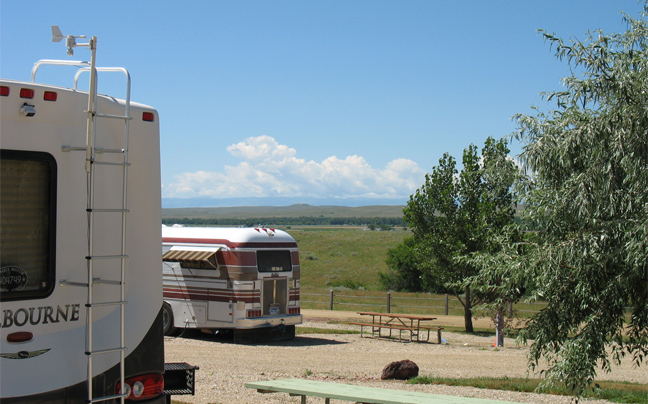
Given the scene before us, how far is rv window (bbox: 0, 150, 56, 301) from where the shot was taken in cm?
374

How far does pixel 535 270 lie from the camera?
8.03 meters

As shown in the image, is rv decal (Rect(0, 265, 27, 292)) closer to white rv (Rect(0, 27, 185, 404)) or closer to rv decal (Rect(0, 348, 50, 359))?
white rv (Rect(0, 27, 185, 404))

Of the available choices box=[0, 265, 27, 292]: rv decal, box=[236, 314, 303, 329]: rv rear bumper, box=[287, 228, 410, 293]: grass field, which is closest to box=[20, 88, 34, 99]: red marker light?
box=[0, 265, 27, 292]: rv decal

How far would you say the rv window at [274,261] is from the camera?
1530 cm

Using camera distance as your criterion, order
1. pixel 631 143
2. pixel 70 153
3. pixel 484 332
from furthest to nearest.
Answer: pixel 484 332 < pixel 631 143 < pixel 70 153

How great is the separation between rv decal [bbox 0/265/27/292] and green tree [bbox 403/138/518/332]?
15709 millimetres

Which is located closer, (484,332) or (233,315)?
(233,315)

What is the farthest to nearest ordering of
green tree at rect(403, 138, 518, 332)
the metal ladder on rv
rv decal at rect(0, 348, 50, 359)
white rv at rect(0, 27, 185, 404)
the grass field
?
1. the grass field
2. green tree at rect(403, 138, 518, 332)
3. the metal ladder on rv
4. white rv at rect(0, 27, 185, 404)
5. rv decal at rect(0, 348, 50, 359)

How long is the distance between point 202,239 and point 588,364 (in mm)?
9944

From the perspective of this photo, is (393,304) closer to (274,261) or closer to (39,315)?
(274,261)

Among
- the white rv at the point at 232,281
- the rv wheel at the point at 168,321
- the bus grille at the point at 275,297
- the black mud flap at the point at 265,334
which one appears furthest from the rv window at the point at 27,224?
the rv wheel at the point at 168,321

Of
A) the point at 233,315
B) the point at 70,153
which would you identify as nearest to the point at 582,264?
the point at 70,153

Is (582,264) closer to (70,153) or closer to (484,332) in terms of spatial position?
(70,153)

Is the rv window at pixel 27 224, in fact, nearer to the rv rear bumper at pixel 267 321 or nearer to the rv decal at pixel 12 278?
the rv decal at pixel 12 278
